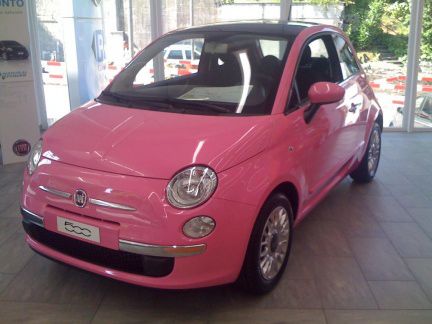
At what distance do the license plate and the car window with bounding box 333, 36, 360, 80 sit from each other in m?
2.31

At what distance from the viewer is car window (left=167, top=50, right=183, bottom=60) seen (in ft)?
11.6

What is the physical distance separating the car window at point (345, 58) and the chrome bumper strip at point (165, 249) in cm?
212

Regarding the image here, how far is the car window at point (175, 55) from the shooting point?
3.54 metres

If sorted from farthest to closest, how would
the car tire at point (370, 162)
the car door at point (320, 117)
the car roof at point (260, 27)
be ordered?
the car tire at point (370, 162), the car roof at point (260, 27), the car door at point (320, 117)

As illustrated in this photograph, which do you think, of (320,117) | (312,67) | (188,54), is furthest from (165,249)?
(188,54)

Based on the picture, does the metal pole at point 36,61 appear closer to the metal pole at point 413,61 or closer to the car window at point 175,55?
the car window at point 175,55

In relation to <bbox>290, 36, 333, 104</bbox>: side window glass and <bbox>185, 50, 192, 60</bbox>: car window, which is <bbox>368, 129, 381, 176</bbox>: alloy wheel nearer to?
<bbox>290, 36, 333, 104</bbox>: side window glass

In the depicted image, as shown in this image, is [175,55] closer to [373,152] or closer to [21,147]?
[373,152]

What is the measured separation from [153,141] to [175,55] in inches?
57.2

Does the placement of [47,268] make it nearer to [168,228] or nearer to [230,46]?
[168,228]

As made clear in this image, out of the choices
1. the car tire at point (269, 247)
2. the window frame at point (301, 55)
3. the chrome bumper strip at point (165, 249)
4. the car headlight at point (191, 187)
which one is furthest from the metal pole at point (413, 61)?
the chrome bumper strip at point (165, 249)

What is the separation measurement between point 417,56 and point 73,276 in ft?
17.5

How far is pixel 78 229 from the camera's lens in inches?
88.3

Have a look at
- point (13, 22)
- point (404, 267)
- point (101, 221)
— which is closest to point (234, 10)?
point (13, 22)
